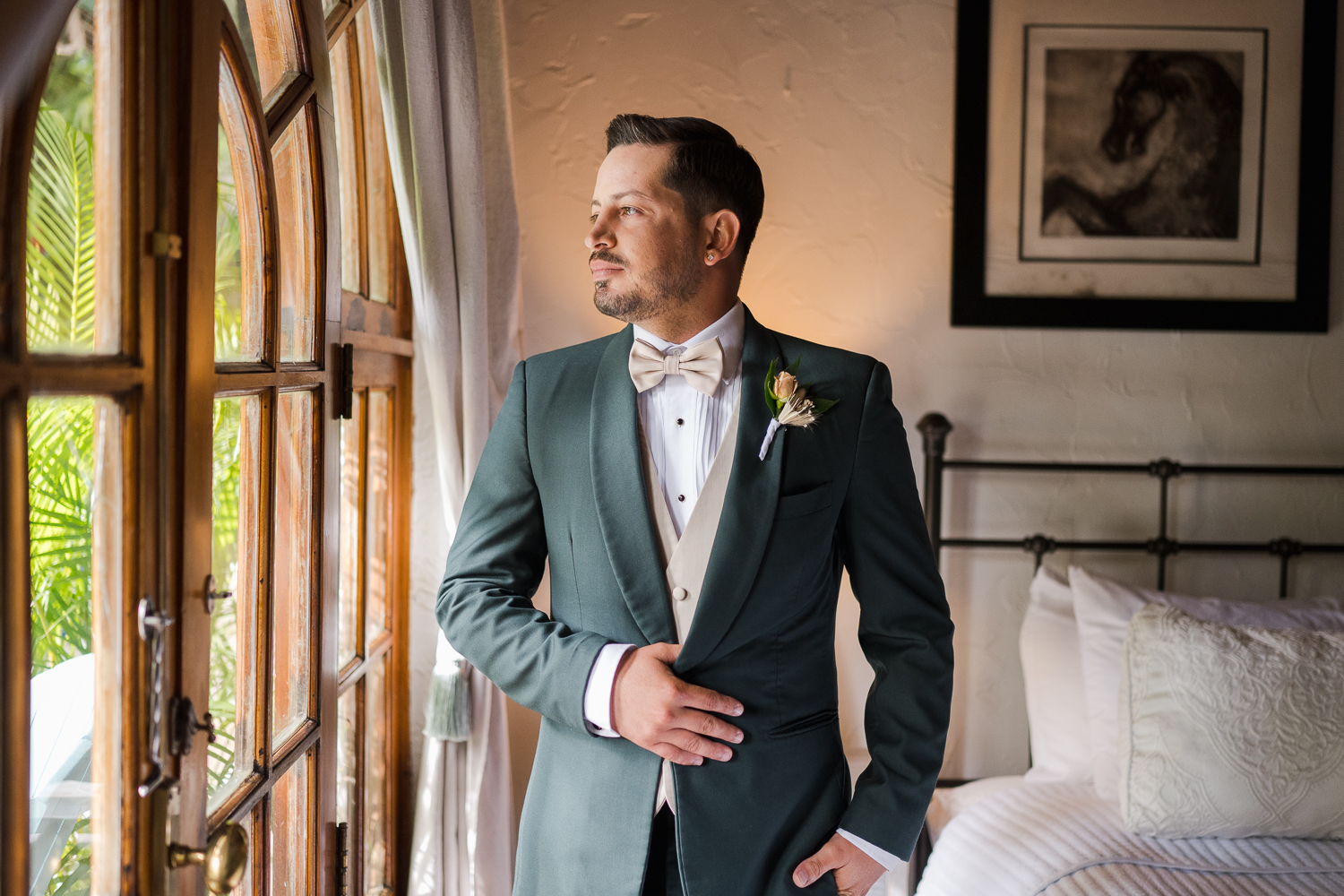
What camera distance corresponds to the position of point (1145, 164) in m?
2.30

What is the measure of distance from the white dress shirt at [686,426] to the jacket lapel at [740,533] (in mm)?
57

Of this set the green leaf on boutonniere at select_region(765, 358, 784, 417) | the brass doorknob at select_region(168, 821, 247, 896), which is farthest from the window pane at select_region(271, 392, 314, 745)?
the green leaf on boutonniere at select_region(765, 358, 784, 417)

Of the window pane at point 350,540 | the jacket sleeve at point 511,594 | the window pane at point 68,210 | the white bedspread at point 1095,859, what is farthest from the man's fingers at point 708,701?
the white bedspread at point 1095,859

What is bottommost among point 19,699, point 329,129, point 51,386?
point 19,699

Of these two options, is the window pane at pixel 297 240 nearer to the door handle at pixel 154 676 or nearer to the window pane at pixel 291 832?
the door handle at pixel 154 676

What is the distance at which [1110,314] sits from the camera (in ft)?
7.59

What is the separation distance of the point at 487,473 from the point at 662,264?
39 cm

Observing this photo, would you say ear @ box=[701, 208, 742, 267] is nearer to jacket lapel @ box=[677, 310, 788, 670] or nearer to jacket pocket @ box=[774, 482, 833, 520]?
jacket lapel @ box=[677, 310, 788, 670]

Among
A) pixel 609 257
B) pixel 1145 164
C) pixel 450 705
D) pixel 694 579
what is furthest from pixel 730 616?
pixel 1145 164

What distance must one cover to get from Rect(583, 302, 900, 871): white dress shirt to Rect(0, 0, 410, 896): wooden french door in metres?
0.50

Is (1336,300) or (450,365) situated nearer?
(450,365)

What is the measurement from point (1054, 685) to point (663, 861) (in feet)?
4.57

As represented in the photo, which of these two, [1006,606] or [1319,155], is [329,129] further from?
[1319,155]

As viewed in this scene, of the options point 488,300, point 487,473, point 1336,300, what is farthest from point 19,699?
point 1336,300
